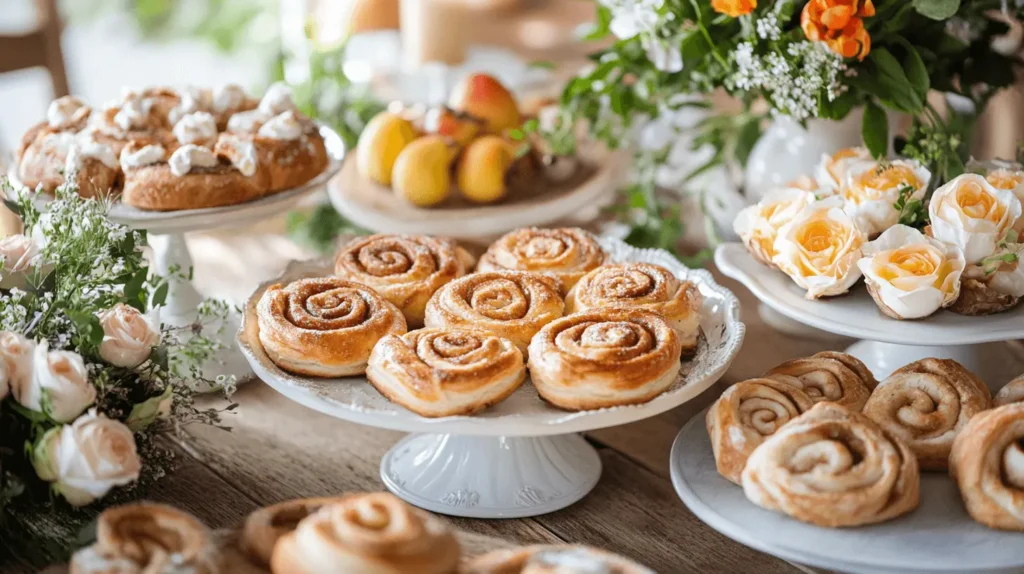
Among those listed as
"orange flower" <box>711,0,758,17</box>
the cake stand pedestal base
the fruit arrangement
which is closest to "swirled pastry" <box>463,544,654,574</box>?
the cake stand pedestal base

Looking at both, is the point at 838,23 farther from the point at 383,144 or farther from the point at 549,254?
the point at 383,144

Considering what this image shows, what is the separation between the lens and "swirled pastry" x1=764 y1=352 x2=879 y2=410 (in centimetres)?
118

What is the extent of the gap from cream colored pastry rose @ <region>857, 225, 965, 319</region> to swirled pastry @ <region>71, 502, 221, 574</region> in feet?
2.55

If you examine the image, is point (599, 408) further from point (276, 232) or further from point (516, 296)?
point (276, 232)

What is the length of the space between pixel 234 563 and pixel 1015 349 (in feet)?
4.09

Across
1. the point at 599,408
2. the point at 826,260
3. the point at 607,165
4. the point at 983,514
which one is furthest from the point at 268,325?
the point at 607,165

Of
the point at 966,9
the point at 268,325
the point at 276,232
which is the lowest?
the point at 276,232

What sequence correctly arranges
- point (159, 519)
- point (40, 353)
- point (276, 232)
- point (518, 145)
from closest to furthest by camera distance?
point (159, 519), point (40, 353), point (518, 145), point (276, 232)

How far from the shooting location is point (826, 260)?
4.07 feet

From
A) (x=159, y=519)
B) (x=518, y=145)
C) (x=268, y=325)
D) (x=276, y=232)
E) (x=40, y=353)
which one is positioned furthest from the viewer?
(x=276, y=232)

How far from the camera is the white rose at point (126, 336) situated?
1138 mm

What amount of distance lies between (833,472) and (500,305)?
0.45 m

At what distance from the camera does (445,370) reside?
3.61ft

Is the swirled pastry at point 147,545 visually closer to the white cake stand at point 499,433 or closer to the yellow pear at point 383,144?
the white cake stand at point 499,433
